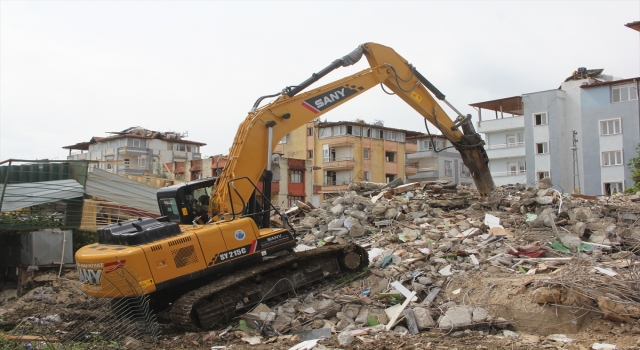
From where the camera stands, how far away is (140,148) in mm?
64438

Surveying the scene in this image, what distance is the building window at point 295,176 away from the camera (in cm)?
5012

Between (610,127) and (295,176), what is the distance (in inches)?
978

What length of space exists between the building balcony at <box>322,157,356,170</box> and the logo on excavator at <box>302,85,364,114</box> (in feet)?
139

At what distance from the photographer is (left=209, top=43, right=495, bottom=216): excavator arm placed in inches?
364

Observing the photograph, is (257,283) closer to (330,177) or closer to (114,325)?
(114,325)

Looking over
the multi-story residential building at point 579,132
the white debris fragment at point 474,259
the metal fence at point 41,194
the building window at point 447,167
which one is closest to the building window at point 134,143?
the building window at point 447,167

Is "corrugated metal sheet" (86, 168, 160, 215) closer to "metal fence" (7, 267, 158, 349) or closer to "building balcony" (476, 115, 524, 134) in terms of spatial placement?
"metal fence" (7, 267, 158, 349)

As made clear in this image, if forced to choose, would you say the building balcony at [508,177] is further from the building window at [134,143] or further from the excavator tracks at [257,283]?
the building window at [134,143]

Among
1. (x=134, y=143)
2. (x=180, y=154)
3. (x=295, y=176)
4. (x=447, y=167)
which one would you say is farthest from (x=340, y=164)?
(x=134, y=143)

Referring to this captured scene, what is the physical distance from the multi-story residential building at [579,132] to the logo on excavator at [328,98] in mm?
29923

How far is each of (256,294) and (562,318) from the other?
4.34 meters

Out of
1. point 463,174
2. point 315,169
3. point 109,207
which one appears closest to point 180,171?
point 315,169

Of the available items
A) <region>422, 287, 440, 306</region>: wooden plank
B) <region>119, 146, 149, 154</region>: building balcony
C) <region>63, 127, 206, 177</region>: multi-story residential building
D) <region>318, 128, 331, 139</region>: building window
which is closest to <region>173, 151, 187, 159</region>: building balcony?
<region>63, 127, 206, 177</region>: multi-story residential building

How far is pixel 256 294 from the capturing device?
29.2 feet
